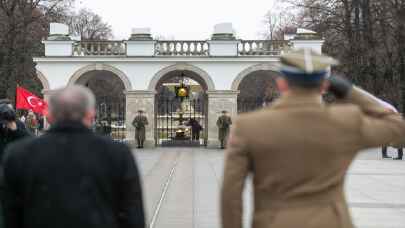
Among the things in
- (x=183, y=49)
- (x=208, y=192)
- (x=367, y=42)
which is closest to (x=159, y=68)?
(x=183, y=49)

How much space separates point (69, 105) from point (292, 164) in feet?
3.78

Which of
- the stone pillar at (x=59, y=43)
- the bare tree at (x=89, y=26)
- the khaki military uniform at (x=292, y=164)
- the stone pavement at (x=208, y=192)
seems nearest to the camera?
the khaki military uniform at (x=292, y=164)

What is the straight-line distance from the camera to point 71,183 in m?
3.68

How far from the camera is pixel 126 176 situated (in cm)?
379

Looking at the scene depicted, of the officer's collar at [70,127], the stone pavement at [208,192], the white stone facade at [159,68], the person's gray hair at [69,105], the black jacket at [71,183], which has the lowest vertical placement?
the stone pavement at [208,192]

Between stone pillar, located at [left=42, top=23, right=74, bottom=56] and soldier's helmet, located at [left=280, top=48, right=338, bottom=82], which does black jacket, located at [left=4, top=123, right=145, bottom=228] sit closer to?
soldier's helmet, located at [left=280, top=48, right=338, bottom=82]

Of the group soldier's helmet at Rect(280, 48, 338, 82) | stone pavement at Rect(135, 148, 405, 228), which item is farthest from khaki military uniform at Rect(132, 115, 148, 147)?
soldier's helmet at Rect(280, 48, 338, 82)

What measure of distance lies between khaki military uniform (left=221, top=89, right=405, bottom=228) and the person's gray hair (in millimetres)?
775

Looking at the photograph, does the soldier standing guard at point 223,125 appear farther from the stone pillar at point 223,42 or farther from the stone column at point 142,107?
the stone column at point 142,107

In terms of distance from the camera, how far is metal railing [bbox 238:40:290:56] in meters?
32.3

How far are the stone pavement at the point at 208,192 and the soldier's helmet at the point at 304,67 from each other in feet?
21.6

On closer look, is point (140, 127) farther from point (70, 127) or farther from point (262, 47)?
point (70, 127)

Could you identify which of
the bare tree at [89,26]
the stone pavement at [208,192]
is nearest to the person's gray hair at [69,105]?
the stone pavement at [208,192]

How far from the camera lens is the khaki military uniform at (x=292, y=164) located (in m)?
3.58
